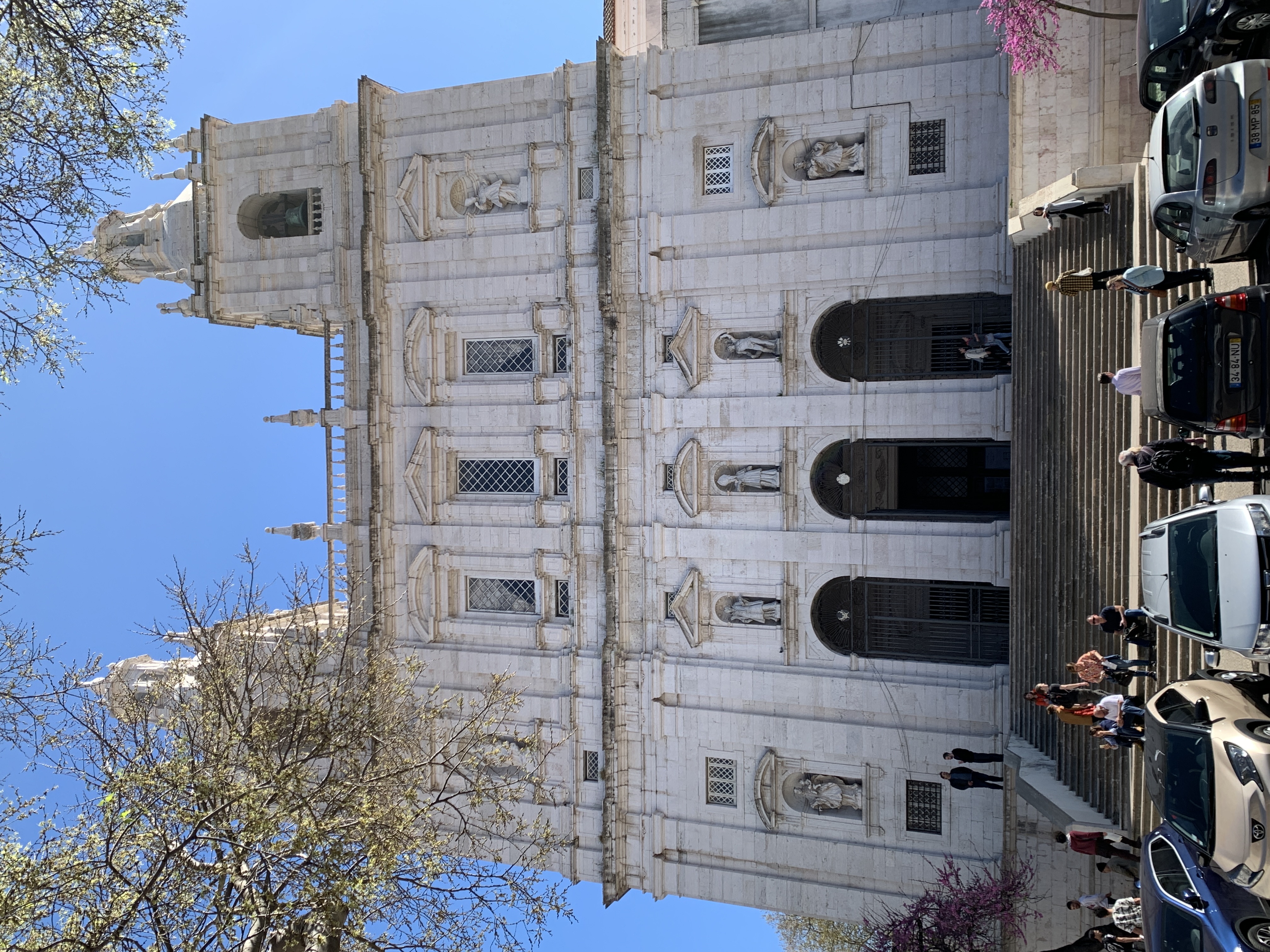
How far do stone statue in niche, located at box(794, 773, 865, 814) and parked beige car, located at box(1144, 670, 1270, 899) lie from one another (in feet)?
28.6

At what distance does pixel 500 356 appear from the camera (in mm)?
22891

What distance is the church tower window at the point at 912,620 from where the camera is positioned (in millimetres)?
20359

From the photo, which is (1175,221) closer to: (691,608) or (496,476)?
(691,608)

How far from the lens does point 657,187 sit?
69.4ft

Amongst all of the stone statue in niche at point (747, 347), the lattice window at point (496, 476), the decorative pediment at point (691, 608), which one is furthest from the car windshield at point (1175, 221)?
the lattice window at point (496, 476)

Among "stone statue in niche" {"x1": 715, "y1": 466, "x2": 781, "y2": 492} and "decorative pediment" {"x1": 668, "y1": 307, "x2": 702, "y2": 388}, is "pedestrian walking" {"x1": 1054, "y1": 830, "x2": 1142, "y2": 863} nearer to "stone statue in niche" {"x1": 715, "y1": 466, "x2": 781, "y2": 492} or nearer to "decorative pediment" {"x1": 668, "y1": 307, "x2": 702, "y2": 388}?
"stone statue in niche" {"x1": 715, "y1": 466, "x2": 781, "y2": 492}

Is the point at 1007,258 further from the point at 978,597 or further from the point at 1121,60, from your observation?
the point at 978,597

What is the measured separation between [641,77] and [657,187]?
8.18 feet

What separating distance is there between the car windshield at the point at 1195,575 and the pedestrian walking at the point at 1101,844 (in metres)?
4.46

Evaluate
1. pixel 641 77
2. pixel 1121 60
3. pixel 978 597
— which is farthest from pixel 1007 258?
pixel 641 77

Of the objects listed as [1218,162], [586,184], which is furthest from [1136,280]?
[586,184]

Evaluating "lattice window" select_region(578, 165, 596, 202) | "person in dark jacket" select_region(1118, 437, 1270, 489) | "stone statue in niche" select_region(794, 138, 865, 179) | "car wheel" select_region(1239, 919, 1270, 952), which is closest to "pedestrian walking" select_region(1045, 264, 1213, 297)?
"person in dark jacket" select_region(1118, 437, 1270, 489)

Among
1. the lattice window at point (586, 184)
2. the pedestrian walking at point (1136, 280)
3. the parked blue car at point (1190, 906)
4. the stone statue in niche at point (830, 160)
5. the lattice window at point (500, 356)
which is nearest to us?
the parked blue car at point (1190, 906)

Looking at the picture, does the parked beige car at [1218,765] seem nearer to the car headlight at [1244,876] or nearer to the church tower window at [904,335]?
the car headlight at [1244,876]
